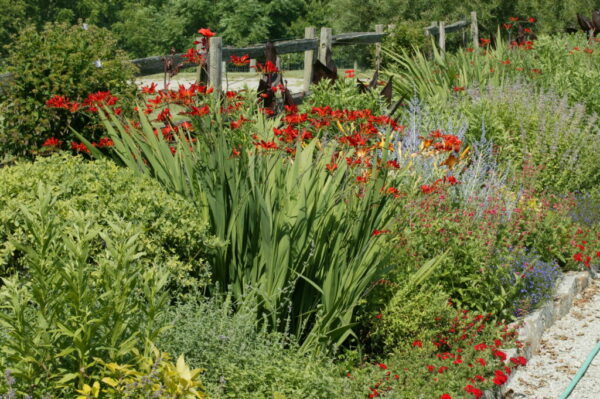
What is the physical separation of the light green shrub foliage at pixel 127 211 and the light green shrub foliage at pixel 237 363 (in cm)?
43

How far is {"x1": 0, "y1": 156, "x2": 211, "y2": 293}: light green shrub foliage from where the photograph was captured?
149 inches

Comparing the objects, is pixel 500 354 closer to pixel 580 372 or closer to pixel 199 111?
pixel 580 372

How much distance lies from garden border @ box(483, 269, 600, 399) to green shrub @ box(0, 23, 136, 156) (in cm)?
342

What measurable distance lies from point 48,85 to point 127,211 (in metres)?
2.53

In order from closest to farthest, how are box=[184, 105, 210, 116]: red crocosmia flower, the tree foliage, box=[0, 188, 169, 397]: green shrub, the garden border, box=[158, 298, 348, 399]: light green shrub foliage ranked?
box=[0, 188, 169, 397]: green shrub < box=[158, 298, 348, 399]: light green shrub foliage < box=[184, 105, 210, 116]: red crocosmia flower < the garden border < the tree foliage

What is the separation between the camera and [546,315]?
17.6ft

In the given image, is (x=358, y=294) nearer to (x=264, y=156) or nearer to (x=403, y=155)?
(x=264, y=156)

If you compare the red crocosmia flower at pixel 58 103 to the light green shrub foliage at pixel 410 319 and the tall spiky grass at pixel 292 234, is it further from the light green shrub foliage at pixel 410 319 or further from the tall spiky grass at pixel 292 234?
the light green shrub foliage at pixel 410 319

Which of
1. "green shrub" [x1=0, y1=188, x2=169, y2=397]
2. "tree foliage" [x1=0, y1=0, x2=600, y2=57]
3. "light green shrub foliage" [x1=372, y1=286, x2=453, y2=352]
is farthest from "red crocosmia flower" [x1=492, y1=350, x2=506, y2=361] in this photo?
"tree foliage" [x1=0, y1=0, x2=600, y2=57]

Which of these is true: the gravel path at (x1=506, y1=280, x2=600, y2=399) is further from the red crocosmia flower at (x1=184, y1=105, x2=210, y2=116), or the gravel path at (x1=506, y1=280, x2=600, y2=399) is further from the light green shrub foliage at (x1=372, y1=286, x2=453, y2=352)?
the red crocosmia flower at (x1=184, y1=105, x2=210, y2=116)

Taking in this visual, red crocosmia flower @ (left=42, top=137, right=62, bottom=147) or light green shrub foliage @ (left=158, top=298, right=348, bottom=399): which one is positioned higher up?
red crocosmia flower @ (left=42, top=137, right=62, bottom=147)

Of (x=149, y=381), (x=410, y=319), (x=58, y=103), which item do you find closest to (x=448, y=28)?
(x=58, y=103)

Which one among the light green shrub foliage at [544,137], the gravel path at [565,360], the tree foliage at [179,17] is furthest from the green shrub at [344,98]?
the tree foliage at [179,17]

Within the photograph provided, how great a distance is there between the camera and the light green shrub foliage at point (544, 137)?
287 inches
